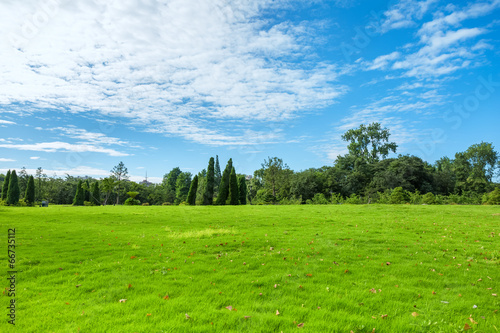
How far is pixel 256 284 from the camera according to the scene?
621cm

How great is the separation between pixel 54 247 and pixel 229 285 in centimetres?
793

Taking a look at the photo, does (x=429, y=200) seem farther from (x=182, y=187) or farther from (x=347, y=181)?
(x=182, y=187)

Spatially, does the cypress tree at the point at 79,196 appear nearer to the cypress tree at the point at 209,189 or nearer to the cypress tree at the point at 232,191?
the cypress tree at the point at 209,189

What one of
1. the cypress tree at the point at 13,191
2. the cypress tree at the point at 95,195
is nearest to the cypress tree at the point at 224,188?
the cypress tree at the point at 95,195

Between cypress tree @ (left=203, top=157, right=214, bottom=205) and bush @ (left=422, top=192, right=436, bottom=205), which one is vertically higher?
cypress tree @ (left=203, top=157, right=214, bottom=205)

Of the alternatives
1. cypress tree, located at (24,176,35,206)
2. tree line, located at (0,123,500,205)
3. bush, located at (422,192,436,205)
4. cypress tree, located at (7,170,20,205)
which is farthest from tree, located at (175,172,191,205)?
bush, located at (422,192,436,205)

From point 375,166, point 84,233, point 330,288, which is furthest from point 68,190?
point 330,288

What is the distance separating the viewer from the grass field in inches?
179

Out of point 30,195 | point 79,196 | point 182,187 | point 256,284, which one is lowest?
point 256,284

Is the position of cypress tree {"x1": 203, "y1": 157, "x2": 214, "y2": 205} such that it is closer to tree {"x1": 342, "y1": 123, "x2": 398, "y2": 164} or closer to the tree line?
the tree line

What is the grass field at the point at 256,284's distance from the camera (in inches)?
179

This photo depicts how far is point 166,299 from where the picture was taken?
210 inches

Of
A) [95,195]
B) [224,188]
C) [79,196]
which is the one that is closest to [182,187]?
[95,195]

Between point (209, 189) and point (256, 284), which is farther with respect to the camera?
point (209, 189)
